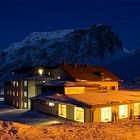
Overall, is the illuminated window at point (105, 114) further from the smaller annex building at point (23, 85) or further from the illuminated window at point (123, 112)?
the smaller annex building at point (23, 85)

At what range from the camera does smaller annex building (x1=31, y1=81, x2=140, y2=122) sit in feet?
123

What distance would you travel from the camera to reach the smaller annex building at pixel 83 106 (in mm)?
37344

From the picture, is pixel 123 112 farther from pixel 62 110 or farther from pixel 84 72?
pixel 84 72

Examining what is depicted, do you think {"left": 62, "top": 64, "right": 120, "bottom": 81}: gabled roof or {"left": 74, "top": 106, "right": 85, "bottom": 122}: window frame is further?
{"left": 62, "top": 64, "right": 120, "bottom": 81}: gabled roof

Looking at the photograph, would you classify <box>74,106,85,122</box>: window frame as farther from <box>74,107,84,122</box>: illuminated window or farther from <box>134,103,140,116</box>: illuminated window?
<box>134,103,140,116</box>: illuminated window

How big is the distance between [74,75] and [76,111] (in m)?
19.2

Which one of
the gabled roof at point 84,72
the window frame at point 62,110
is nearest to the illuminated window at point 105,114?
the window frame at point 62,110

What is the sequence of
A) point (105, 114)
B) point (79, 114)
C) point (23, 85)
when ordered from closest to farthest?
point (105, 114) → point (79, 114) → point (23, 85)

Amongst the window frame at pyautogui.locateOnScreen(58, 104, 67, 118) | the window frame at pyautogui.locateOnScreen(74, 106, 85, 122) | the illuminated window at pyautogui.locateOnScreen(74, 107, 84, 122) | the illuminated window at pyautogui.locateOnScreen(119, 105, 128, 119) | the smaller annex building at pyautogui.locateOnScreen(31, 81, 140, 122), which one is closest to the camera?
the smaller annex building at pyautogui.locateOnScreen(31, 81, 140, 122)

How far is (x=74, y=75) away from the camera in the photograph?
5778 centimetres

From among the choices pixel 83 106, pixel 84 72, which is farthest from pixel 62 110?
pixel 84 72

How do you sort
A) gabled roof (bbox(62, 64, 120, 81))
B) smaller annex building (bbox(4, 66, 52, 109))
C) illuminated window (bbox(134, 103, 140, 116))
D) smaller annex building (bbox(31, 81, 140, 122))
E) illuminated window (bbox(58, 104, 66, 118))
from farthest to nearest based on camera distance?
smaller annex building (bbox(4, 66, 52, 109))
gabled roof (bbox(62, 64, 120, 81))
illuminated window (bbox(134, 103, 140, 116))
illuminated window (bbox(58, 104, 66, 118))
smaller annex building (bbox(31, 81, 140, 122))

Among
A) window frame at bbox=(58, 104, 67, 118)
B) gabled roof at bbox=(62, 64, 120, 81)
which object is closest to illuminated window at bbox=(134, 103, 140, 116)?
window frame at bbox=(58, 104, 67, 118)

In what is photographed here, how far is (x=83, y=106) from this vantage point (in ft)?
121
